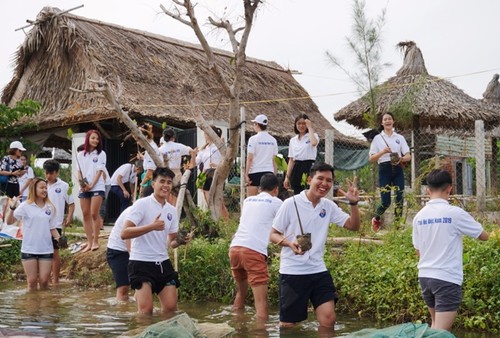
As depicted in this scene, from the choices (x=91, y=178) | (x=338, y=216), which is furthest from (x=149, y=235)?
(x=91, y=178)

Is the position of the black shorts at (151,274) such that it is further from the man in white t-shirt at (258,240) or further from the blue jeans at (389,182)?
the blue jeans at (389,182)

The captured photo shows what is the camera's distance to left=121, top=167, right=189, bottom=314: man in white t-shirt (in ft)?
26.2

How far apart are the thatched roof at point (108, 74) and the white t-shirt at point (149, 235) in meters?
7.62

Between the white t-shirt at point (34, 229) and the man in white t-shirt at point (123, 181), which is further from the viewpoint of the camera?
the man in white t-shirt at point (123, 181)

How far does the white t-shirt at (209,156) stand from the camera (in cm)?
1256

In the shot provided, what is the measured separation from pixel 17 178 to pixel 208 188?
4.58 m

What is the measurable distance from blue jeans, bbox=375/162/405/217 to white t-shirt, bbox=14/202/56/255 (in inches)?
190

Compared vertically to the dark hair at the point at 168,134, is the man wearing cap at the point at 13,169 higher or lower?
lower

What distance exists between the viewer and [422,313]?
25.9 feet

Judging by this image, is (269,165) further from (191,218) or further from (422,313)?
(422,313)

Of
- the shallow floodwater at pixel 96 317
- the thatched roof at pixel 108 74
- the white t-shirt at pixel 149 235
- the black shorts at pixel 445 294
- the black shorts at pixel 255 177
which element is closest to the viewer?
the black shorts at pixel 445 294

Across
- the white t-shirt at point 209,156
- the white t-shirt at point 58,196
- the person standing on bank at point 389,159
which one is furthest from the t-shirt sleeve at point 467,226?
the white t-shirt at point 58,196

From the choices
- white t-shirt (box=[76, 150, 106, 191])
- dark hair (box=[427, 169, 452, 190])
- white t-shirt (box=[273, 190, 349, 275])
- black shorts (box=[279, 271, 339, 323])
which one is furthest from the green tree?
dark hair (box=[427, 169, 452, 190])

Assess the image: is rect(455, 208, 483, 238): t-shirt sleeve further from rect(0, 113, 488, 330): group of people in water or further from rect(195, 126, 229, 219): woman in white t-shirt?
rect(195, 126, 229, 219): woman in white t-shirt
